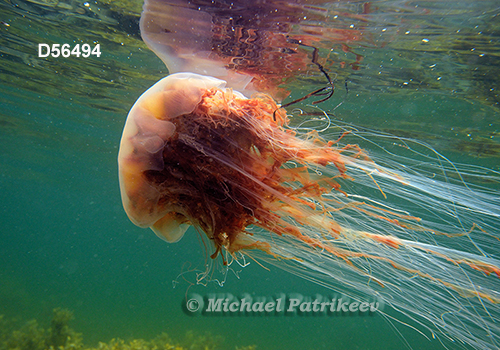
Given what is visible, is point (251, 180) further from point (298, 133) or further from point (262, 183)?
point (298, 133)

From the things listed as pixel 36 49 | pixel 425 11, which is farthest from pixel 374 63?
pixel 36 49

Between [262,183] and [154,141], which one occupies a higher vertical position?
[154,141]

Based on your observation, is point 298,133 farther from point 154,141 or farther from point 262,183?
point 154,141

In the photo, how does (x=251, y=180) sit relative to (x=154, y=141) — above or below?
below

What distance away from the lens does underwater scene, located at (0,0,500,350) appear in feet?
7.11

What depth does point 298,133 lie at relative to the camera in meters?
2.40

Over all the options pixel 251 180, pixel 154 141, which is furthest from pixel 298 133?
pixel 154 141

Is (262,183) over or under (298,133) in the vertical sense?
under

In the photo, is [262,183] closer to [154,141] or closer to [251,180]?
[251,180]

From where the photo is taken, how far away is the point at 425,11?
4109 mm

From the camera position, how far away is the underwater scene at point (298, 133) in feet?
7.11

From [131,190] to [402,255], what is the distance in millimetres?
2234

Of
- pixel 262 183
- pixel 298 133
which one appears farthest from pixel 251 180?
pixel 298 133

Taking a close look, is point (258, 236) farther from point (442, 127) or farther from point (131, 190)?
point (442, 127)
